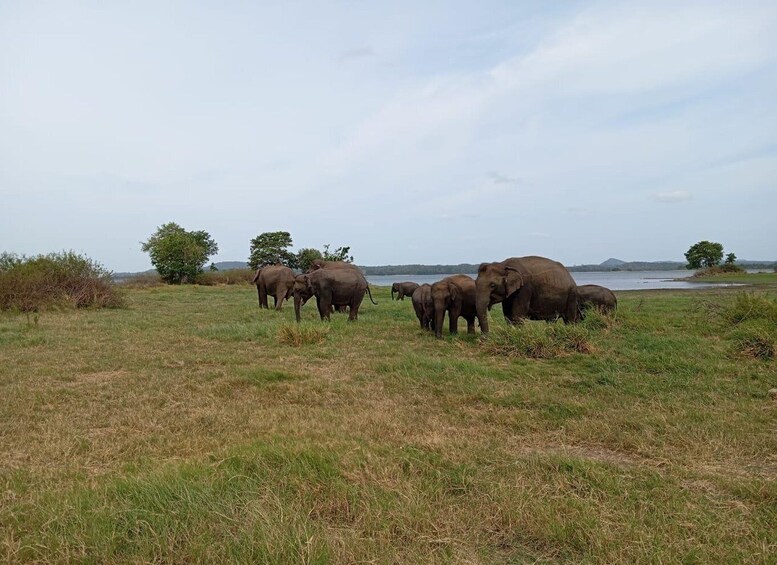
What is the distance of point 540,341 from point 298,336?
5004 millimetres

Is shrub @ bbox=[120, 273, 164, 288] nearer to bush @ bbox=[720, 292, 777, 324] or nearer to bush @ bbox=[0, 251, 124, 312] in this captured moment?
bush @ bbox=[0, 251, 124, 312]

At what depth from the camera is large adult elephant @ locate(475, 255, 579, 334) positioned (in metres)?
11.1

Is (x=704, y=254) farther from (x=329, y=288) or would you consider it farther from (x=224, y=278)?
(x=329, y=288)

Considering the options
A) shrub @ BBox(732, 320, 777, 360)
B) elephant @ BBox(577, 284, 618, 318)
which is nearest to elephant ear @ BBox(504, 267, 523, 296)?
elephant @ BBox(577, 284, 618, 318)

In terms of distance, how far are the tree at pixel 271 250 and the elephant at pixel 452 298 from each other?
1830 inches

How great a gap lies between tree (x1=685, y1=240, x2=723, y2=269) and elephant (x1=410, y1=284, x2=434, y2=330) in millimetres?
69547

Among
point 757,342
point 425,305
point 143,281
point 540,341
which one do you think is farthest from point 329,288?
point 143,281

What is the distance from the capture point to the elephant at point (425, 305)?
12.5 metres

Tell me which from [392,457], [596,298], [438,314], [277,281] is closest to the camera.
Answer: [392,457]

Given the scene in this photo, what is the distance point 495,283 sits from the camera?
11.1 m

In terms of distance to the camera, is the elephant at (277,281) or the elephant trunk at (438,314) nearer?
the elephant trunk at (438,314)

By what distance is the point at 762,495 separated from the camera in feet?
11.7

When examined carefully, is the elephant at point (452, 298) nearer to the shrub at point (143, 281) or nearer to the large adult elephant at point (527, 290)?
the large adult elephant at point (527, 290)

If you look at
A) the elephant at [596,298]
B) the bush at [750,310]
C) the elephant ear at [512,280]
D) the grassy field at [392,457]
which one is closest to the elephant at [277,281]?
the grassy field at [392,457]
